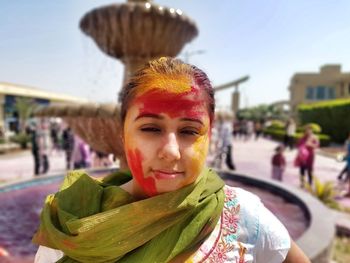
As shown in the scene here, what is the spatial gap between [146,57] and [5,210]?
4207mm

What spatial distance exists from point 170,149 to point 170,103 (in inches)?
7.0

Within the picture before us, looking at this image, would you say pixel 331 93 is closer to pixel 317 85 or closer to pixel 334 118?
pixel 317 85

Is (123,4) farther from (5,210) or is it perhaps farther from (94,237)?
(94,237)

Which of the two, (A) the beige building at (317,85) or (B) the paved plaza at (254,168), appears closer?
(B) the paved plaza at (254,168)

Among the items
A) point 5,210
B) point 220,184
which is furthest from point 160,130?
point 5,210

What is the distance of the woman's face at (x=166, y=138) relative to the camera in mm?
1157

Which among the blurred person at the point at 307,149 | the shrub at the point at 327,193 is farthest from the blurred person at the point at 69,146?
the shrub at the point at 327,193

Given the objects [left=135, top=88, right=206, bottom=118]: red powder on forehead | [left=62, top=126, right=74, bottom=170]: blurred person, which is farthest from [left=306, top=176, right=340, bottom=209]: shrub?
[left=62, top=126, right=74, bottom=170]: blurred person

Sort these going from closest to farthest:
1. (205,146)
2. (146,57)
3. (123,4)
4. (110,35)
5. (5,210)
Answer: (205,146) → (5,210) → (123,4) → (110,35) → (146,57)

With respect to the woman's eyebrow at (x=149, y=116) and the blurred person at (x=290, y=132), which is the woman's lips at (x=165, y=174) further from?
the blurred person at (x=290, y=132)

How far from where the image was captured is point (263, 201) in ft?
17.4

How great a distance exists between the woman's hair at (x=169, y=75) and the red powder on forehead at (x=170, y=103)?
0.22ft

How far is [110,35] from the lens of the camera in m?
6.45

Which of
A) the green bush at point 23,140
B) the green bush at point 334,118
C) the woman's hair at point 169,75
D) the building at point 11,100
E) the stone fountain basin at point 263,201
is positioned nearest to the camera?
the woman's hair at point 169,75
